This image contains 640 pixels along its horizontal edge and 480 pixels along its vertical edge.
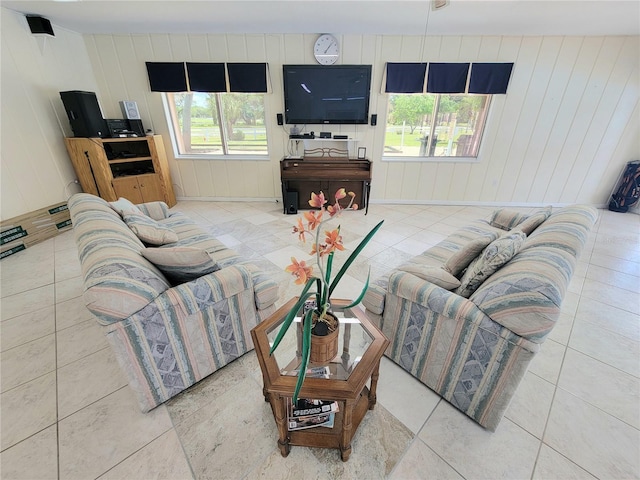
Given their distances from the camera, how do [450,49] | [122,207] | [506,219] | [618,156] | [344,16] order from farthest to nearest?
[618,156] < [450,49] < [344,16] < [506,219] < [122,207]

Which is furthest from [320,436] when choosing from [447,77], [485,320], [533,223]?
[447,77]

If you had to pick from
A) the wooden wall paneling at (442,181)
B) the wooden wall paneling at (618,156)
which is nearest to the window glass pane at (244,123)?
the wooden wall paneling at (442,181)

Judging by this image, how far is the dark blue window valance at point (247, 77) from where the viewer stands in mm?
3539

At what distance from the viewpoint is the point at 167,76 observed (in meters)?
3.59

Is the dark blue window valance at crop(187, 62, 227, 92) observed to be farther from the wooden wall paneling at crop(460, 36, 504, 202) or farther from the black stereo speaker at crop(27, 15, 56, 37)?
the wooden wall paneling at crop(460, 36, 504, 202)

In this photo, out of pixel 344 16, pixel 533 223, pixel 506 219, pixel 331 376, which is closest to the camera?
pixel 331 376

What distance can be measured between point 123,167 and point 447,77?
4791mm

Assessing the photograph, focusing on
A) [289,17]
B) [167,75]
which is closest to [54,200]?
[167,75]

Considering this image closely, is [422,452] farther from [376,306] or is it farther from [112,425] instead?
[112,425]

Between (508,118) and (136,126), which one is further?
(508,118)

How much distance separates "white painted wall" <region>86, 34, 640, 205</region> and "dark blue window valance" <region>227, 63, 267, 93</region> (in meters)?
0.13

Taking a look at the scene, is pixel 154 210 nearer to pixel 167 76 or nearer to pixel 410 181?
pixel 167 76

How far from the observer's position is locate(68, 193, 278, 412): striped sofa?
1.08m

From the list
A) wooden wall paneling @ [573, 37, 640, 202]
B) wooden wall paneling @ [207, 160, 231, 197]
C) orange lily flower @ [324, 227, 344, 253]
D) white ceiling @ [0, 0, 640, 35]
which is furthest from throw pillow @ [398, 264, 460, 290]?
wooden wall paneling @ [573, 37, 640, 202]
